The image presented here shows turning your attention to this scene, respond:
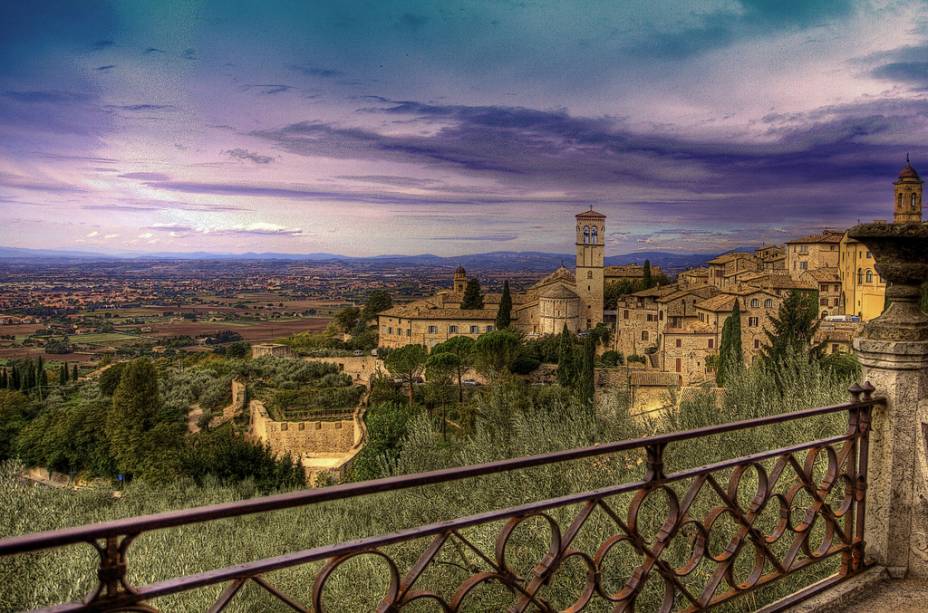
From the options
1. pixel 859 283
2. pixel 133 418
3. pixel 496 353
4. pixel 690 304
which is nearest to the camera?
pixel 133 418

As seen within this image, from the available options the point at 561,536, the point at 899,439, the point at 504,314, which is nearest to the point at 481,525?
the point at 561,536

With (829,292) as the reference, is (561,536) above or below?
above

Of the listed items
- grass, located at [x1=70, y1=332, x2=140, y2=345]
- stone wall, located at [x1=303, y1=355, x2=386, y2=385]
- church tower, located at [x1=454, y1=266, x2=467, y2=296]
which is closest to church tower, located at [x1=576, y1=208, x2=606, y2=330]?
church tower, located at [x1=454, y1=266, x2=467, y2=296]

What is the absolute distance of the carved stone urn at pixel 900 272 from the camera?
2889mm

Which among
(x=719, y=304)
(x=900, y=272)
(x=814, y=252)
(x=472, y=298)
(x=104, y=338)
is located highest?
(x=814, y=252)

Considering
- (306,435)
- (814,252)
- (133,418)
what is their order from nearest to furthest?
(306,435) → (133,418) → (814,252)

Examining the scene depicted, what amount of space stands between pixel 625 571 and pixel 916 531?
188cm

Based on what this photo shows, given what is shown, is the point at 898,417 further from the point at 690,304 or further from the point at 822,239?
the point at 822,239

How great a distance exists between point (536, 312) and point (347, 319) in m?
20.1

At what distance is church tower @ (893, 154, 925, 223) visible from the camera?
41.1m

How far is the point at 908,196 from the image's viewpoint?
135 feet

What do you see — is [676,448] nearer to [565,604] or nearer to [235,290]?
[565,604]

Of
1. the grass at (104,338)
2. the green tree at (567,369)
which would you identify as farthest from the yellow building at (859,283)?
the grass at (104,338)

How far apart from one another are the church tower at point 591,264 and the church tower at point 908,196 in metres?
21.7
